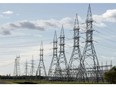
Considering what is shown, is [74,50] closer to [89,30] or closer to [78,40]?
[78,40]

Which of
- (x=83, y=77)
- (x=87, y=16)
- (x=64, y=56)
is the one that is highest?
(x=87, y=16)

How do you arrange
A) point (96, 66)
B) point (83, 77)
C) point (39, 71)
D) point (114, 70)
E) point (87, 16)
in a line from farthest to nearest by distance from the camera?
1. point (39, 71)
2. point (83, 77)
3. point (87, 16)
4. point (96, 66)
5. point (114, 70)

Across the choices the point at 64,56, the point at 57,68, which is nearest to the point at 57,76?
the point at 57,68

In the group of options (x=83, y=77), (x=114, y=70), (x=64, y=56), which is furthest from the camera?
(x=64, y=56)

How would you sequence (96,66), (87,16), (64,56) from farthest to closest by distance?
(64,56), (87,16), (96,66)

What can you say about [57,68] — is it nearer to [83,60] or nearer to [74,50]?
[74,50]

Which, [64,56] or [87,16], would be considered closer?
[87,16]

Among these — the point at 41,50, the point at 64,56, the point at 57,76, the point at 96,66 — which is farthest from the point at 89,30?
the point at 41,50

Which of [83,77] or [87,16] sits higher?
[87,16]

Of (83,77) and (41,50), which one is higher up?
(41,50)
